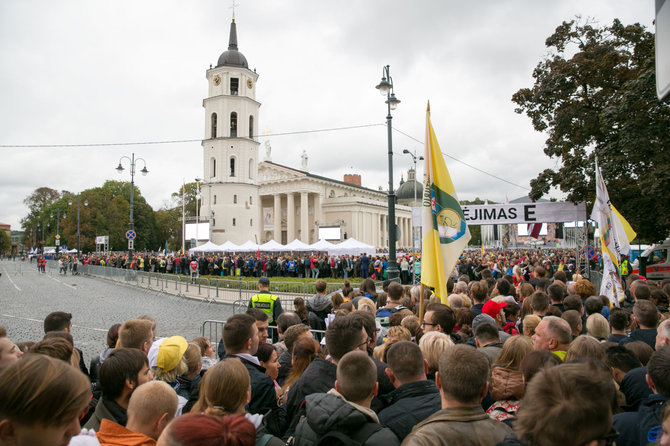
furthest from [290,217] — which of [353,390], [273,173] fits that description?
[353,390]

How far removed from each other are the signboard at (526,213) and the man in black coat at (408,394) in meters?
14.6

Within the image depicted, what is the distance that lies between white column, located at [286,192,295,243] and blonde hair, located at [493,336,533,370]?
76.5 m

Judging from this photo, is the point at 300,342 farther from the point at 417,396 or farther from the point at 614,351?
the point at 614,351

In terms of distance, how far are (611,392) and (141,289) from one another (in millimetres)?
27177

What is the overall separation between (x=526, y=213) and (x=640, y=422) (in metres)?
15.8

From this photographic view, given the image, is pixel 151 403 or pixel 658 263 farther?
pixel 658 263

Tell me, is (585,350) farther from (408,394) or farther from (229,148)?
(229,148)

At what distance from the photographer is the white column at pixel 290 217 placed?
79.5 m

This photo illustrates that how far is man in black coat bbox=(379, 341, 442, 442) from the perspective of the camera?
2.83m

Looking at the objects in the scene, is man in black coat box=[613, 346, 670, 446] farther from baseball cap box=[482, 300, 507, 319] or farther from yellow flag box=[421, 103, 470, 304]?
baseball cap box=[482, 300, 507, 319]

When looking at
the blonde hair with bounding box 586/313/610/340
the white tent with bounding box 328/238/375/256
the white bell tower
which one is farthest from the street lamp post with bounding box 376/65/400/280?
the white bell tower

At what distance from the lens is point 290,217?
80.5 metres

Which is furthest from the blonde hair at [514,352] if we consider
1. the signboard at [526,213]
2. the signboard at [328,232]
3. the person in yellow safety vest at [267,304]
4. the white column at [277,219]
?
the white column at [277,219]

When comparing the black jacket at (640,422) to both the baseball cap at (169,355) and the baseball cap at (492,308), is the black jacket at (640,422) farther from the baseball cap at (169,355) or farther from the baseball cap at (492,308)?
the baseball cap at (492,308)
